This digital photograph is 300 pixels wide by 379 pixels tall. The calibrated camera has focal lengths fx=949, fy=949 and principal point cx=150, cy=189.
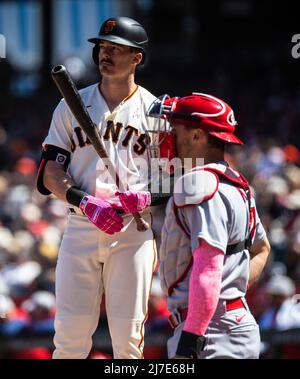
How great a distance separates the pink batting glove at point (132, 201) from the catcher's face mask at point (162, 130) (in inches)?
8.0

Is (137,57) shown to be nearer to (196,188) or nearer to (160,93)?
(196,188)

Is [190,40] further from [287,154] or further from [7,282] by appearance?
[7,282]

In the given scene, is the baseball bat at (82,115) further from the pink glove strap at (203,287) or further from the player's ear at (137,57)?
the pink glove strap at (203,287)

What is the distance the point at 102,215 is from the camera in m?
4.16

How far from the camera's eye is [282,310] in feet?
23.1

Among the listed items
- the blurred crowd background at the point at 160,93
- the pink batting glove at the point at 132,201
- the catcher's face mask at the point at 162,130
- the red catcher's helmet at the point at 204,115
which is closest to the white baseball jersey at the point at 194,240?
the red catcher's helmet at the point at 204,115

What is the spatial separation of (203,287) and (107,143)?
1162 millimetres

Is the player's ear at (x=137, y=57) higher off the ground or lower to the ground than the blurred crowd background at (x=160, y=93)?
higher

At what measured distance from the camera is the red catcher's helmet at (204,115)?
371cm

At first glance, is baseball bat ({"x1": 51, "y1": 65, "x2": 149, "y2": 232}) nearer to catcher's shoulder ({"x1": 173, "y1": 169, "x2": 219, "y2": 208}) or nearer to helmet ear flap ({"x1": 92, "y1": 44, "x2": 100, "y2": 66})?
helmet ear flap ({"x1": 92, "y1": 44, "x2": 100, "y2": 66})

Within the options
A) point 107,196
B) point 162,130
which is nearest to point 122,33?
Result: point 162,130

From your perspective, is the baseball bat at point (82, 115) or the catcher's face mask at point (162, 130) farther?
the baseball bat at point (82, 115)

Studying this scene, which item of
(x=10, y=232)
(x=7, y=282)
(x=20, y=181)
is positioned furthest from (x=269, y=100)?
(x=7, y=282)
